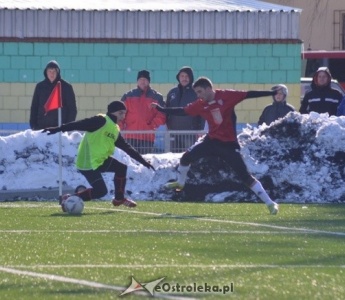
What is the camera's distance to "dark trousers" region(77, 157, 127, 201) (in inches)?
660

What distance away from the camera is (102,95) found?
28.1 m

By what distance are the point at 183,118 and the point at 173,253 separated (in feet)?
36.2

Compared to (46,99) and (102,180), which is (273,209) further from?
→ (46,99)

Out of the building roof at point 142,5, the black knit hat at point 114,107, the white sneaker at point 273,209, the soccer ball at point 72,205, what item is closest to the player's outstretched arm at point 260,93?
the white sneaker at point 273,209

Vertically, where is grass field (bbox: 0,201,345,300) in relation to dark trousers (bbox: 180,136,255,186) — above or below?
below

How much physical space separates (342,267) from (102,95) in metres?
18.1

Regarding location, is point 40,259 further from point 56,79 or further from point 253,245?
point 56,79

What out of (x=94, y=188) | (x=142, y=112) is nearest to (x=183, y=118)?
(x=142, y=112)

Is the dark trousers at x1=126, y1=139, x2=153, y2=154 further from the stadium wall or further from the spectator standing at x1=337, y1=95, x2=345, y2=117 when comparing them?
the stadium wall

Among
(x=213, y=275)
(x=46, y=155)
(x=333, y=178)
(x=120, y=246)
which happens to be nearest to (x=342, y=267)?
(x=213, y=275)

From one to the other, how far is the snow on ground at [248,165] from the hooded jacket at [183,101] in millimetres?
1360

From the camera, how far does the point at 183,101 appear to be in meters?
21.8

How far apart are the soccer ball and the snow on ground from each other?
3565mm

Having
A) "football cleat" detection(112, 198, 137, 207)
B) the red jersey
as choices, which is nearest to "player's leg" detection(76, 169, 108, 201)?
"football cleat" detection(112, 198, 137, 207)
